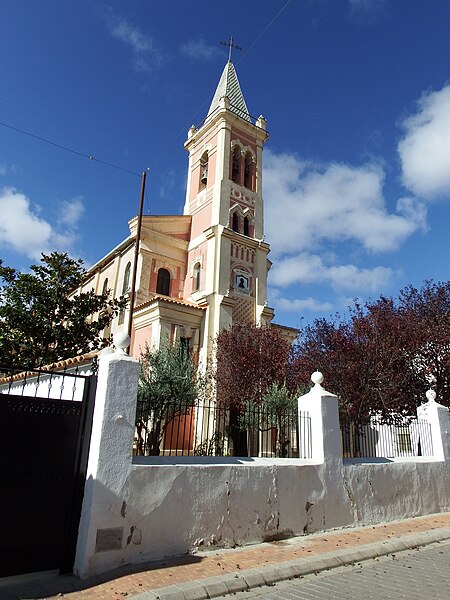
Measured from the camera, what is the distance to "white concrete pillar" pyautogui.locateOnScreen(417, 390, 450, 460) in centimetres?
1088

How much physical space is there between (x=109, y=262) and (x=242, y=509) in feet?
76.0

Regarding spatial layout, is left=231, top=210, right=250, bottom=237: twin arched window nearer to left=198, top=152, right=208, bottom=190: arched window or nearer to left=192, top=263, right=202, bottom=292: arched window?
left=192, top=263, right=202, bottom=292: arched window

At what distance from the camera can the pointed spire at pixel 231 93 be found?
27.6 meters

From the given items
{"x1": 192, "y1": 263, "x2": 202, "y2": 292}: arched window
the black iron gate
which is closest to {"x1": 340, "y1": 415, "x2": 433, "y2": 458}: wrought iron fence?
the black iron gate

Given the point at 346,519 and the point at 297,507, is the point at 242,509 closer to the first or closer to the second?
the point at 297,507

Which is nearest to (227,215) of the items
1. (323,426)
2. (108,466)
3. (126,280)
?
(126,280)

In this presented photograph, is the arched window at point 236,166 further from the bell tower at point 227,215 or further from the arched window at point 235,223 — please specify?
the arched window at point 235,223

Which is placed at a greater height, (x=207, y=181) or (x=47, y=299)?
(x=207, y=181)

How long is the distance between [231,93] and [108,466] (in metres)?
28.3

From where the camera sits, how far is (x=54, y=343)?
17359 millimetres

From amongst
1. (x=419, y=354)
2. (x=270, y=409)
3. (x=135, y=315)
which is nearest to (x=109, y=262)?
(x=135, y=315)

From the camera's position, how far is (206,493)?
6.28 meters

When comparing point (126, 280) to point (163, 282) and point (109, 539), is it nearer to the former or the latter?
point (163, 282)

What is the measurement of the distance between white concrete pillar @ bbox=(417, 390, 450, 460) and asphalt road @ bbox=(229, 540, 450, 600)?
15.9 ft
